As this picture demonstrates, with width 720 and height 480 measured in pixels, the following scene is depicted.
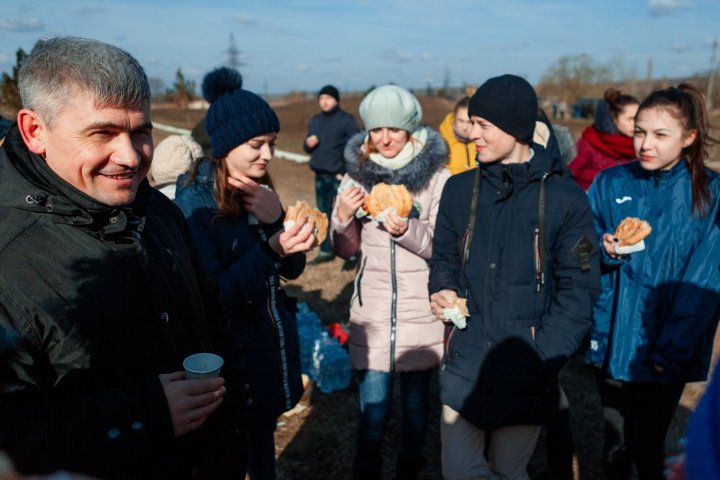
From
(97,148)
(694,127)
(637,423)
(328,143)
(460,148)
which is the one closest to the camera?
(97,148)

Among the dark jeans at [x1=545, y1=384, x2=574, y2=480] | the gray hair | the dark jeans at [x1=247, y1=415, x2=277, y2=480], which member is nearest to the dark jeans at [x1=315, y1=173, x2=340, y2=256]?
the dark jeans at [x1=545, y1=384, x2=574, y2=480]

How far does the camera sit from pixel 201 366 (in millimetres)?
1647

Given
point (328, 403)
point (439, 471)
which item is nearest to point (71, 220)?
point (439, 471)

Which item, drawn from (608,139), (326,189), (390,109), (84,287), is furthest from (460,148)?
(326,189)

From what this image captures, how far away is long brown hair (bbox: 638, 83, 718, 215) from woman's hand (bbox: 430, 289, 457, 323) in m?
1.30

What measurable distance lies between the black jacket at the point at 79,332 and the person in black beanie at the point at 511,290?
137cm

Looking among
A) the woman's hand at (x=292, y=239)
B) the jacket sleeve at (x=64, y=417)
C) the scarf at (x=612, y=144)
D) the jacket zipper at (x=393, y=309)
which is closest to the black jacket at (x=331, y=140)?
the scarf at (x=612, y=144)

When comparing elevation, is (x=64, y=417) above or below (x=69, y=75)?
below

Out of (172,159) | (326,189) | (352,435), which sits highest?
(172,159)

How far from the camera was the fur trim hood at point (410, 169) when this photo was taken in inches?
124

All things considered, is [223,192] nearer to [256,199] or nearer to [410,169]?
[256,199]

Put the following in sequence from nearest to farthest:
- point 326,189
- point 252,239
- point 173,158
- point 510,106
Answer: point 510,106 → point 252,239 → point 173,158 → point 326,189

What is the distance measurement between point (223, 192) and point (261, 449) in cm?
135

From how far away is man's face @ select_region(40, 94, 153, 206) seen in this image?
1.43 meters
